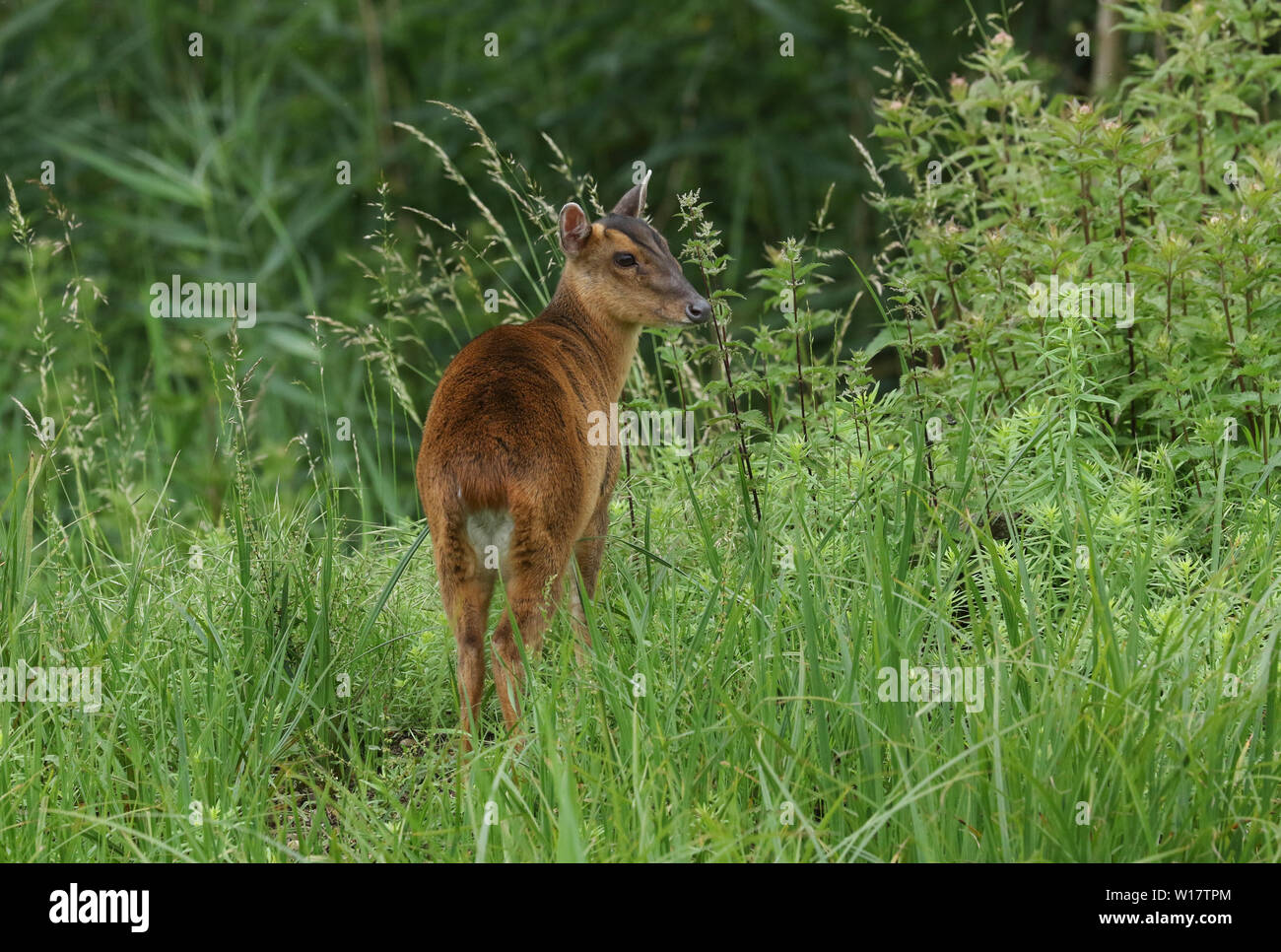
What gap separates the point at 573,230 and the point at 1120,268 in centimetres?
156

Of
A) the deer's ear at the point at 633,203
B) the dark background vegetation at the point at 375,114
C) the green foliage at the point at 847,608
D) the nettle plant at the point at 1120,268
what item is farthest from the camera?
the dark background vegetation at the point at 375,114

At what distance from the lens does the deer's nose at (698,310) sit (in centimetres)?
443

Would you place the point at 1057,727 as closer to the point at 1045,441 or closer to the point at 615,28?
the point at 1045,441

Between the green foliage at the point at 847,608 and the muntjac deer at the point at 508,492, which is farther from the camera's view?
the muntjac deer at the point at 508,492

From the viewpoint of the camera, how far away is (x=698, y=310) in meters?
4.44

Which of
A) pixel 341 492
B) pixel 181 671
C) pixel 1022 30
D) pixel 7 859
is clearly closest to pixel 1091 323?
pixel 181 671

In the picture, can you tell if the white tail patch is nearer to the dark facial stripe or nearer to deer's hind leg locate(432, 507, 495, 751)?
deer's hind leg locate(432, 507, 495, 751)

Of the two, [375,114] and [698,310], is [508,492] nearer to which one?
[698,310]

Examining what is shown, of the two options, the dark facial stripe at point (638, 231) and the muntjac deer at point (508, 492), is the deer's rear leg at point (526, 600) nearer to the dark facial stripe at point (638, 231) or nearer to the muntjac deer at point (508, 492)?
the muntjac deer at point (508, 492)

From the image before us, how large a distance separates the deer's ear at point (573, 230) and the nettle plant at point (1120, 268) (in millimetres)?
855

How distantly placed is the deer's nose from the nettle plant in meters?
0.53

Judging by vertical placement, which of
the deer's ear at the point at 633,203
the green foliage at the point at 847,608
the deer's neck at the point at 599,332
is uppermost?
the deer's ear at the point at 633,203

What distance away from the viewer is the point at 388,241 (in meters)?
4.23

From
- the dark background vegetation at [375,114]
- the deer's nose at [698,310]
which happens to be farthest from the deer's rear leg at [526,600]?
the dark background vegetation at [375,114]
